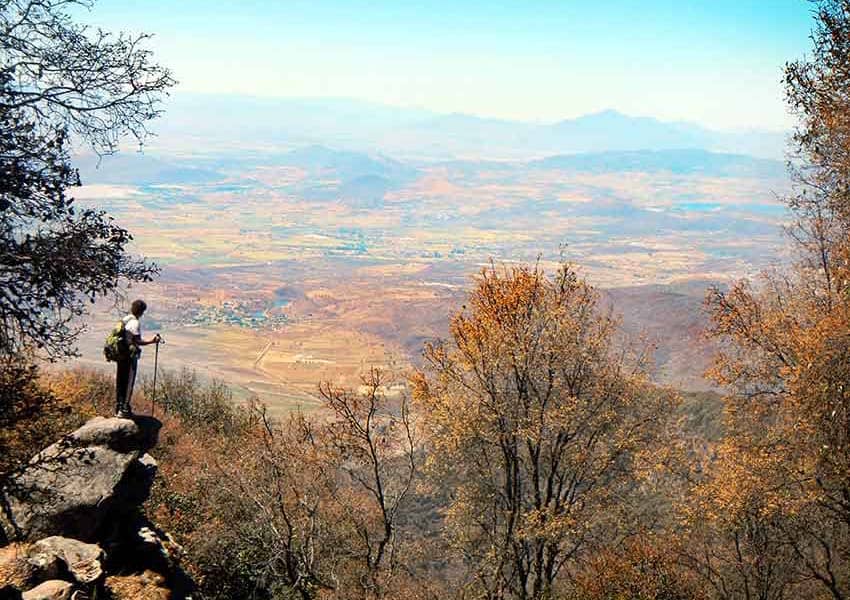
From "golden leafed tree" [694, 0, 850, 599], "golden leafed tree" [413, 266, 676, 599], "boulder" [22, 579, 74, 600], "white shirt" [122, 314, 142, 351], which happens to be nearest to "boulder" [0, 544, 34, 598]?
"boulder" [22, 579, 74, 600]

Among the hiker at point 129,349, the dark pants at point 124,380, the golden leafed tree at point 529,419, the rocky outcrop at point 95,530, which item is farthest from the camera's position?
the golden leafed tree at point 529,419

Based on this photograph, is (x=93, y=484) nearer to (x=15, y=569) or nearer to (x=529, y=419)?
(x=15, y=569)

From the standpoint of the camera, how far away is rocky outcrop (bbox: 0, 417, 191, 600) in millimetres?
11539

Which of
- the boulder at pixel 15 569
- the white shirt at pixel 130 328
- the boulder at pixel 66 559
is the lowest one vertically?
the boulder at pixel 66 559

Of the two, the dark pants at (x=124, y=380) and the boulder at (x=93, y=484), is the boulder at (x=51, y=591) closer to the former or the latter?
the boulder at (x=93, y=484)

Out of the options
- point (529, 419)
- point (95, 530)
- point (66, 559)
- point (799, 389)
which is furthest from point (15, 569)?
point (799, 389)

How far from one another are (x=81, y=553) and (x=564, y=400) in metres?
12.5

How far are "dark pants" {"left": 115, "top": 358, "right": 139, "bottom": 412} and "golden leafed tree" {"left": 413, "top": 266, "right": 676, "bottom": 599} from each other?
7407 millimetres

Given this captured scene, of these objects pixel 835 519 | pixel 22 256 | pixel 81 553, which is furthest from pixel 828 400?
pixel 81 553

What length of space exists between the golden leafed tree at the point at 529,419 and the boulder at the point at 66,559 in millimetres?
8481

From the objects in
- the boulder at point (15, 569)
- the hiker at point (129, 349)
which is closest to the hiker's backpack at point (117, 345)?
the hiker at point (129, 349)

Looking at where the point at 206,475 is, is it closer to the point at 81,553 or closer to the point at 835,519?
the point at 81,553

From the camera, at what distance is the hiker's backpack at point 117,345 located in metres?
13.9

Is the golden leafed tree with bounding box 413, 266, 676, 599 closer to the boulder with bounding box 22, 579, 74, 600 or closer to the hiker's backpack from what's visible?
the hiker's backpack
